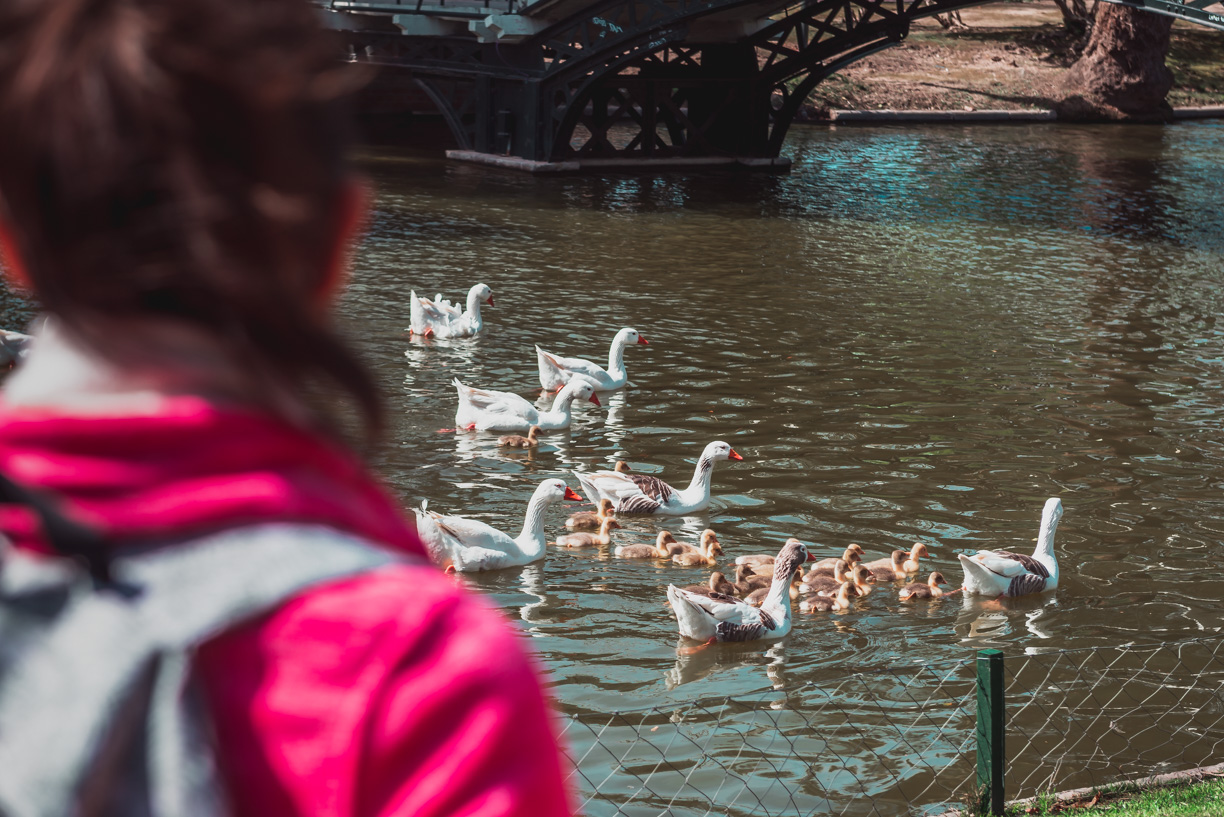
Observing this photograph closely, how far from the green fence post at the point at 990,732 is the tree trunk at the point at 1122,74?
4354 centimetres

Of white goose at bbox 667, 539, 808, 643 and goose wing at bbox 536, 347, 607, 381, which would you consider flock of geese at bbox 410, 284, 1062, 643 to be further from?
goose wing at bbox 536, 347, 607, 381

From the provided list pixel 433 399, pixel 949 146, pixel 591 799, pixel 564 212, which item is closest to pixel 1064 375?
pixel 433 399

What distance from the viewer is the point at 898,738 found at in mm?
7648

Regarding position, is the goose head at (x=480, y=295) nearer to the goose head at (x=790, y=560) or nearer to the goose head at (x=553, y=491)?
the goose head at (x=553, y=491)

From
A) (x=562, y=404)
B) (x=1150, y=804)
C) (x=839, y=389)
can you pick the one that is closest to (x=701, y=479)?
(x=562, y=404)

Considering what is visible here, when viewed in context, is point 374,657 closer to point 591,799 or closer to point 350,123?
point 350,123

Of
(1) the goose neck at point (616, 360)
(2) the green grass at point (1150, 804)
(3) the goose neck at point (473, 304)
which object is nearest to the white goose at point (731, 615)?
(2) the green grass at point (1150, 804)

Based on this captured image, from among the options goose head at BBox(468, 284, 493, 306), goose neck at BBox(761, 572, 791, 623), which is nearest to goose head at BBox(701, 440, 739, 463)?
goose neck at BBox(761, 572, 791, 623)

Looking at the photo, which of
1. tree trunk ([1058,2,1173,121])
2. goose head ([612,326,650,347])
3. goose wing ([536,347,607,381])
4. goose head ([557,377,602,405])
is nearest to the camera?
goose head ([557,377,602,405])

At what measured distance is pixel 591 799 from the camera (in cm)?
675

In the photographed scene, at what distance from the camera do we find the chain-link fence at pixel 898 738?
7.00m

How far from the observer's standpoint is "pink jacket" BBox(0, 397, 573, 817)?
105 centimetres

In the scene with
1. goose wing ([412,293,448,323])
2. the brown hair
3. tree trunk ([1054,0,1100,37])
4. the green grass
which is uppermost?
tree trunk ([1054,0,1100,37])

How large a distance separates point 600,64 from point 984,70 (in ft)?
82.4
